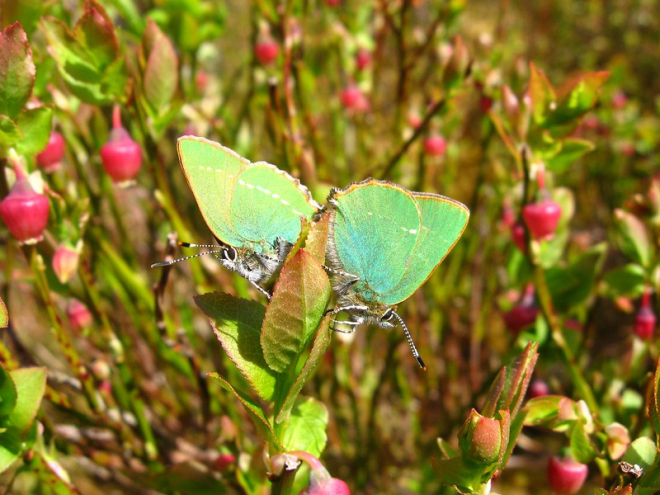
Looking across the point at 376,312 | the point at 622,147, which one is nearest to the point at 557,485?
the point at 376,312

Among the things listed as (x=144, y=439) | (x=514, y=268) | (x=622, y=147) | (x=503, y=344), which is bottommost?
(x=503, y=344)

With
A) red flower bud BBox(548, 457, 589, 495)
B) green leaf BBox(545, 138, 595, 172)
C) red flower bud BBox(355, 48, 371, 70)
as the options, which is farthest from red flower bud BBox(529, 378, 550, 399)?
red flower bud BBox(355, 48, 371, 70)

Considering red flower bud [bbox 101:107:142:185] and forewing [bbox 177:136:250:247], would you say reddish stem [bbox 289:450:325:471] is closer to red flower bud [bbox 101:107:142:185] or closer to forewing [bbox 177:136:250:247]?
forewing [bbox 177:136:250:247]

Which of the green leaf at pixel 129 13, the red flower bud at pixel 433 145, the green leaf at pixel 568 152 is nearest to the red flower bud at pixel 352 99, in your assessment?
the red flower bud at pixel 433 145

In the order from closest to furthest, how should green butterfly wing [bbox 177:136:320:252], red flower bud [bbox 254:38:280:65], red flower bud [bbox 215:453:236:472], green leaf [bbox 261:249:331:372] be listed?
green leaf [bbox 261:249:331:372] → green butterfly wing [bbox 177:136:320:252] → red flower bud [bbox 215:453:236:472] → red flower bud [bbox 254:38:280:65]

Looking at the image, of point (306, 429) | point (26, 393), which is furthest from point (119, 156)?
point (306, 429)

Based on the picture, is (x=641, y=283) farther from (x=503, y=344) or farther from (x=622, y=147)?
(x=622, y=147)
